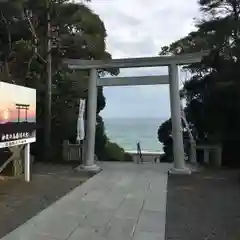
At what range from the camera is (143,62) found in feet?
32.1

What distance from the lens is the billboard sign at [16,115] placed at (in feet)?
22.8

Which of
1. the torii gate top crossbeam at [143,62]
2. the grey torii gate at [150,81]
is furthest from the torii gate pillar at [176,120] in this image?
the torii gate top crossbeam at [143,62]

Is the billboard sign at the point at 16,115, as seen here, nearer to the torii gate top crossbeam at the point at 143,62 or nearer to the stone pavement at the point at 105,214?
the stone pavement at the point at 105,214

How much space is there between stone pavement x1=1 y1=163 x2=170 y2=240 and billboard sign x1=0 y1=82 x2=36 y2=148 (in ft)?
5.61

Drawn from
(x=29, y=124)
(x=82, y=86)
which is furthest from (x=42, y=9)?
(x=29, y=124)

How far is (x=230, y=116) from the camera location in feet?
35.3

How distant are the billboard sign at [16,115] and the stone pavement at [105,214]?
67.3 inches

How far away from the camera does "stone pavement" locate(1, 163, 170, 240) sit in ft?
14.8

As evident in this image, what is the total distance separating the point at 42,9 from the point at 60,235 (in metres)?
9.34

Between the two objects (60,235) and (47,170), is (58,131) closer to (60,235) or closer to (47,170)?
(47,170)

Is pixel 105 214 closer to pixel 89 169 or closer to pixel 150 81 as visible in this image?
pixel 89 169

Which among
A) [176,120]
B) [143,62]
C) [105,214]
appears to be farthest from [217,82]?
[105,214]

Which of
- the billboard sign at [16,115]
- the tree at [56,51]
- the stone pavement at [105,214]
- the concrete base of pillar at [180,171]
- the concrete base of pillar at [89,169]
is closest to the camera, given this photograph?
the stone pavement at [105,214]

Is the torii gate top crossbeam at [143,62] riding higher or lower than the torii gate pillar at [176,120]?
higher
